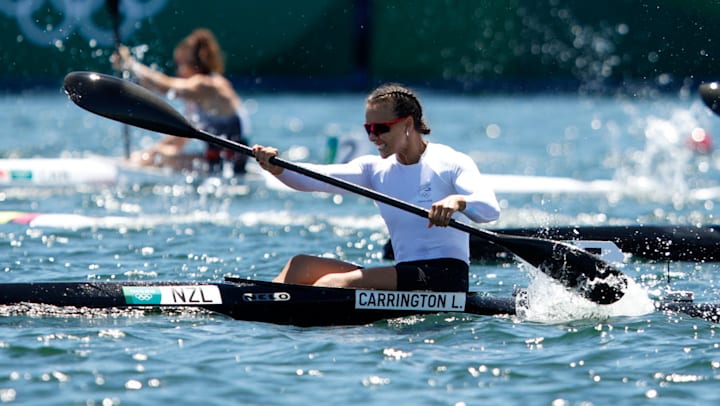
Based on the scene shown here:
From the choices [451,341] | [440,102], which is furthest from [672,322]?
[440,102]

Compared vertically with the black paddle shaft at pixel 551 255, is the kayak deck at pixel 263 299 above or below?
below

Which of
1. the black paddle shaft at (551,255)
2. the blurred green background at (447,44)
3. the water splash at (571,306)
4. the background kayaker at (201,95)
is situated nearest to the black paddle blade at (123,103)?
the black paddle shaft at (551,255)

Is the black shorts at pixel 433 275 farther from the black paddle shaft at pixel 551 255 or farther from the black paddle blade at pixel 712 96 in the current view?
the black paddle blade at pixel 712 96

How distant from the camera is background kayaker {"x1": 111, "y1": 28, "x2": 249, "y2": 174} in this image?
1284 centimetres

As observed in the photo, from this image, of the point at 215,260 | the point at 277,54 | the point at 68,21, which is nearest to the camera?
the point at 215,260

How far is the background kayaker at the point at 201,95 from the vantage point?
42.1 feet

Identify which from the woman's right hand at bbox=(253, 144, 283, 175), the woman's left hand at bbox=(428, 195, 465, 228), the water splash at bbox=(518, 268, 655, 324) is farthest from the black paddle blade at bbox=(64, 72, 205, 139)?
the water splash at bbox=(518, 268, 655, 324)

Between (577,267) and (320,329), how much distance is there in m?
1.39

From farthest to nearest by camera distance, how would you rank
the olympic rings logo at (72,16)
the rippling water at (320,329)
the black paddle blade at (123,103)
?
the olympic rings logo at (72,16), the black paddle blade at (123,103), the rippling water at (320,329)

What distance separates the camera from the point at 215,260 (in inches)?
348

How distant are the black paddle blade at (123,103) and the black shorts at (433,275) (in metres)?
1.49

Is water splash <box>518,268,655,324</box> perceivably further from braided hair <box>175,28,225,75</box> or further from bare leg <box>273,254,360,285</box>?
braided hair <box>175,28,225,75</box>

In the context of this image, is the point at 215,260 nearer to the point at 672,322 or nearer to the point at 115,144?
the point at 672,322

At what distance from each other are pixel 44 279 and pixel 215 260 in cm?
138
